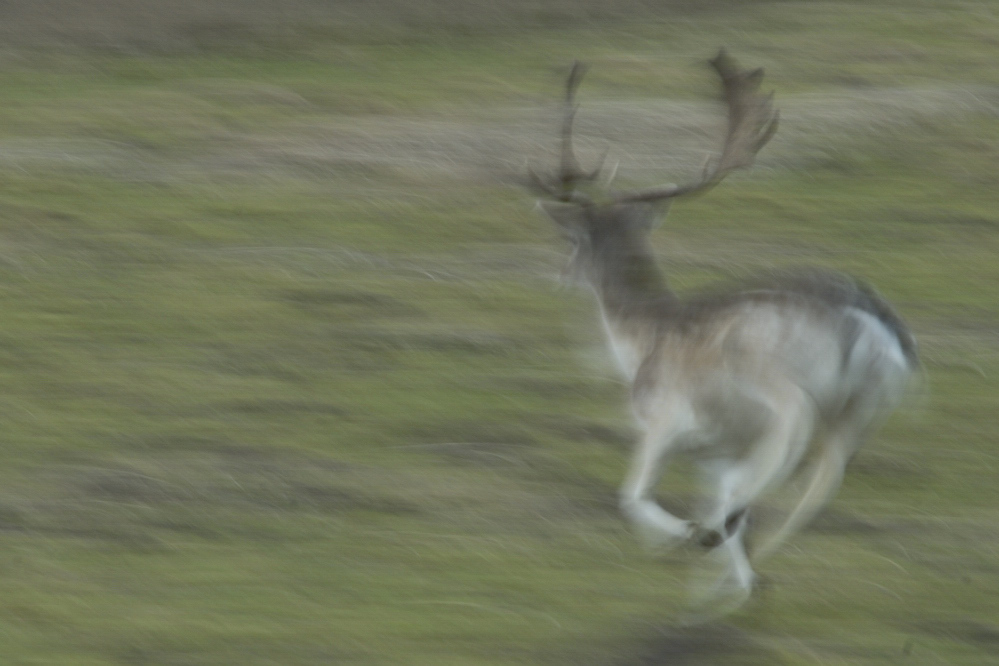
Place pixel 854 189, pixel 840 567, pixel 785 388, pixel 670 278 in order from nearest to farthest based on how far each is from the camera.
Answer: pixel 785 388 → pixel 840 567 → pixel 670 278 → pixel 854 189

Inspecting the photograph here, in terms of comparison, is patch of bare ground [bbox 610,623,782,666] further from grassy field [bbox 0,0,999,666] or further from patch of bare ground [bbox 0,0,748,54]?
patch of bare ground [bbox 0,0,748,54]

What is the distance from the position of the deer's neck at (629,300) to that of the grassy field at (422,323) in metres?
0.77

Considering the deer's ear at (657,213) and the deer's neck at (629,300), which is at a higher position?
the deer's ear at (657,213)

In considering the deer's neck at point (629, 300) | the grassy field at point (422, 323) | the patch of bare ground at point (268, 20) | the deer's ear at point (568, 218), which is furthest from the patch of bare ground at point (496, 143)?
the deer's neck at point (629, 300)

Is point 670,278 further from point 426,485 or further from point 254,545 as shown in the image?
point 254,545

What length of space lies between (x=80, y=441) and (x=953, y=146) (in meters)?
6.27

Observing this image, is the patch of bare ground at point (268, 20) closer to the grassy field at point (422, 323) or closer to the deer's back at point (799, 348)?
the grassy field at point (422, 323)

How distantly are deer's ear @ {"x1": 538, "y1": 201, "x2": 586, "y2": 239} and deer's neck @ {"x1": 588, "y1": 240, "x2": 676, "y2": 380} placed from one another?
98mm

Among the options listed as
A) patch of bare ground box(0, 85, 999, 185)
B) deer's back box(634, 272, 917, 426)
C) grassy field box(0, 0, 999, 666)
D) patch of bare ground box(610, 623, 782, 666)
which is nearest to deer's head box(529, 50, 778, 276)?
deer's back box(634, 272, 917, 426)

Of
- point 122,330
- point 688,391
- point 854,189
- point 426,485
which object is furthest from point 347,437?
point 854,189

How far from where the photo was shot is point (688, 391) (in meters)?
4.54

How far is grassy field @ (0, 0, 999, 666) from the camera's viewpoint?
514 centimetres

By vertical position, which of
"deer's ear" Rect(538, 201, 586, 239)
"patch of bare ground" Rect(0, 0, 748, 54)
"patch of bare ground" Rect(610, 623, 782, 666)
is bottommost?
"patch of bare ground" Rect(610, 623, 782, 666)

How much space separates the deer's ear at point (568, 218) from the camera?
523 cm
